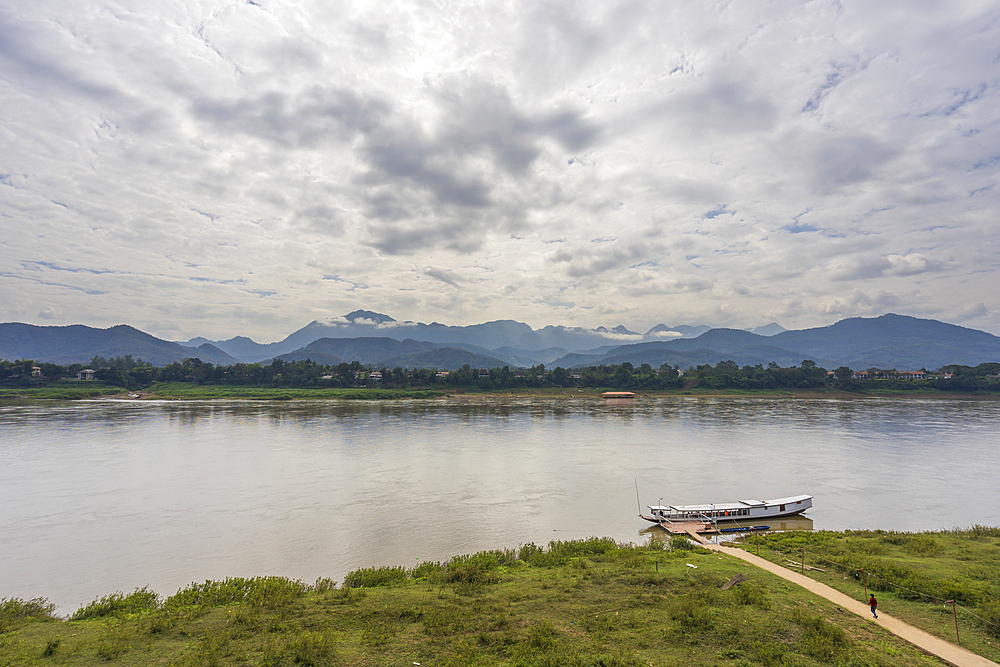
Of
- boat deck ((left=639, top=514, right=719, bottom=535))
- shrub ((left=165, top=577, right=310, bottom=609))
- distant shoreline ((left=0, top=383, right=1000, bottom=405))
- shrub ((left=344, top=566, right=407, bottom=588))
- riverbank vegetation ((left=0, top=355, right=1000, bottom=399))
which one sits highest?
riverbank vegetation ((left=0, top=355, right=1000, bottom=399))

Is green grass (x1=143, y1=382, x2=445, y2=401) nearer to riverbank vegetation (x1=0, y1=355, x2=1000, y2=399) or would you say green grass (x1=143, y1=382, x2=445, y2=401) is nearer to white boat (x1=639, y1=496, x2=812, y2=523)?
riverbank vegetation (x1=0, y1=355, x2=1000, y2=399)

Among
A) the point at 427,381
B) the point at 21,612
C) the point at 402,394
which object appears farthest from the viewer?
the point at 427,381

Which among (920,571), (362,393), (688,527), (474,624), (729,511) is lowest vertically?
(688,527)

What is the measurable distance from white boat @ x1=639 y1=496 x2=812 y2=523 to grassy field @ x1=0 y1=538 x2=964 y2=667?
28.3ft

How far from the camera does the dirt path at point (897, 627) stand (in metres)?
9.87

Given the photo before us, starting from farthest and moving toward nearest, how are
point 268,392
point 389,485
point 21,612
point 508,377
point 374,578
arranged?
point 508,377
point 268,392
point 389,485
point 374,578
point 21,612

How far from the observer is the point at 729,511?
24531 mm

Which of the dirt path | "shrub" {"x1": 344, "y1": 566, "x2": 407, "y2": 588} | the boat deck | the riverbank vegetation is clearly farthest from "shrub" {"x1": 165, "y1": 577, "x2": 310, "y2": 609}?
the riverbank vegetation

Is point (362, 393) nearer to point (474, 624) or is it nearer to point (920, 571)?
point (474, 624)

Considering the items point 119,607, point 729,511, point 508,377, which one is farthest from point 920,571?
point 508,377

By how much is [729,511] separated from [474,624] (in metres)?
18.8

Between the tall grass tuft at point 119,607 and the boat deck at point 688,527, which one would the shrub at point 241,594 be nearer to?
the tall grass tuft at point 119,607

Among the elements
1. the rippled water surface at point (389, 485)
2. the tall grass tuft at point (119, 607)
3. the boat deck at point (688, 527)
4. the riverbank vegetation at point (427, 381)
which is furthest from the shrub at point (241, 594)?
the riverbank vegetation at point (427, 381)

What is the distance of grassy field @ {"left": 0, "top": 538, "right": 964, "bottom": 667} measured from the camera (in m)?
9.81
